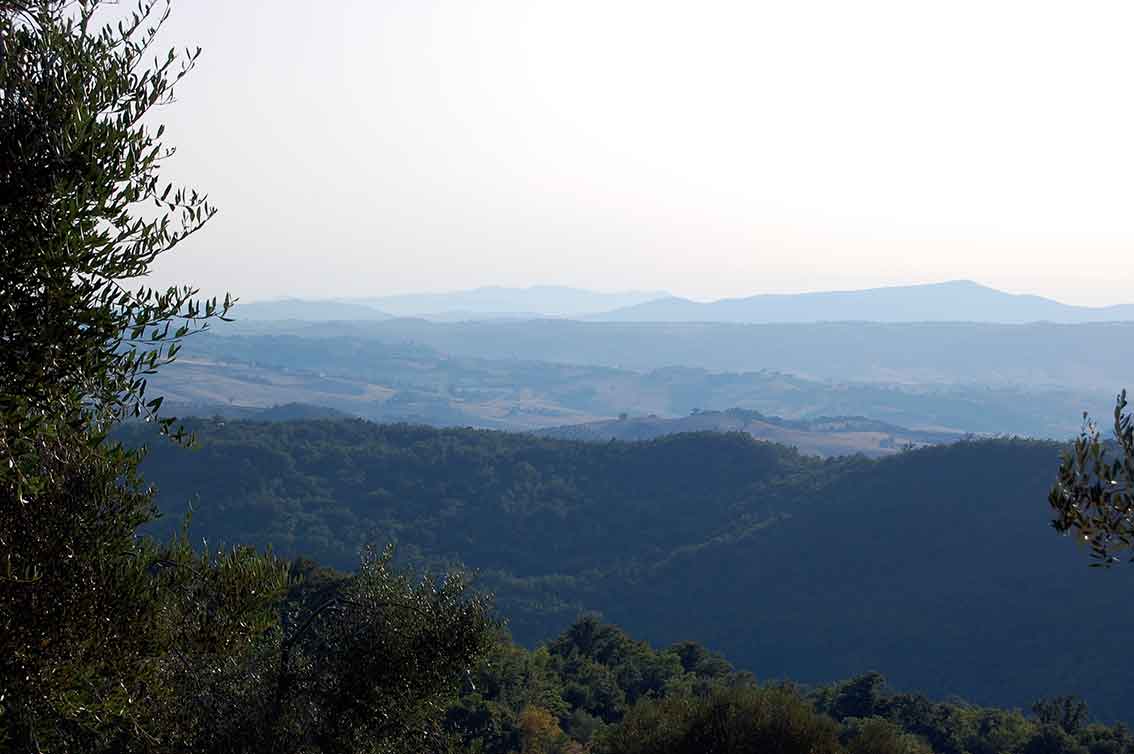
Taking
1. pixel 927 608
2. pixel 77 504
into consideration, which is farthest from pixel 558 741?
pixel 927 608

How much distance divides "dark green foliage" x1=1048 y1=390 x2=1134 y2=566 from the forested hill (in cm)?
6652

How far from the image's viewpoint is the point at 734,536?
106750 mm

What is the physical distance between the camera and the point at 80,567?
746 centimetres

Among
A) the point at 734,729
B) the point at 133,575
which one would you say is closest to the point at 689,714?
the point at 734,729

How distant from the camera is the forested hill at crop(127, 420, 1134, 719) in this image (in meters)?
77.4

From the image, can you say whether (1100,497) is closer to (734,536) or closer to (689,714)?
(689,714)

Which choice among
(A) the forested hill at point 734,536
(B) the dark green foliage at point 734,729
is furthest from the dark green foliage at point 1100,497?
(A) the forested hill at point 734,536

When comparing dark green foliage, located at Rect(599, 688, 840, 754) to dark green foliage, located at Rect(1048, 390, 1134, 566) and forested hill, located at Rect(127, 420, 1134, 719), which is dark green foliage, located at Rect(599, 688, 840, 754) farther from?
forested hill, located at Rect(127, 420, 1134, 719)

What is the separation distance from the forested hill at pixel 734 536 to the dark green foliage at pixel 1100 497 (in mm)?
66522

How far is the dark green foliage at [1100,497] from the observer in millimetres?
6320

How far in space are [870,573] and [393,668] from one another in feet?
288

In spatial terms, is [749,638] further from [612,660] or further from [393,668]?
[393,668]

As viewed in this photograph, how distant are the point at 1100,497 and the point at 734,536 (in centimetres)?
10265

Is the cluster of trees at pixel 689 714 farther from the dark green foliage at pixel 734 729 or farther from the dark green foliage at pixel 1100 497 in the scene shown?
the dark green foliage at pixel 1100 497
